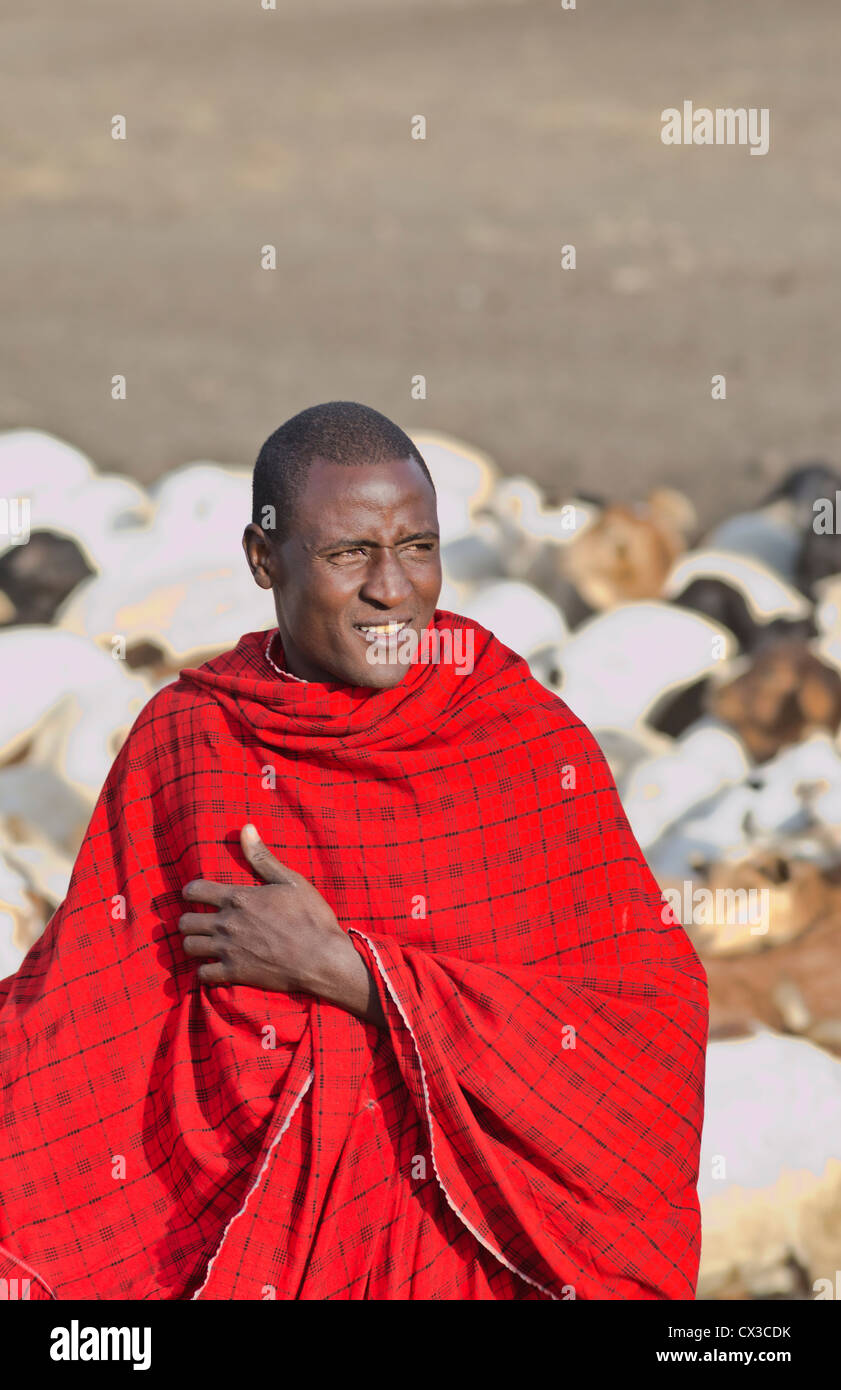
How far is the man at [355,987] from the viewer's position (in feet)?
6.39

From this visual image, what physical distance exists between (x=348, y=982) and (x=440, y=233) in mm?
4018

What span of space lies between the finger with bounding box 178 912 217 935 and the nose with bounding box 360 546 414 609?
1.42 ft

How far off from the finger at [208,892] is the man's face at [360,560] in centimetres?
30

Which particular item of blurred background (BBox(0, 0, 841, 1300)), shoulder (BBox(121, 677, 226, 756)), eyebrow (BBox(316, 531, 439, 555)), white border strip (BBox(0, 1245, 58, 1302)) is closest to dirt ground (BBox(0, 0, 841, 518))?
blurred background (BBox(0, 0, 841, 1300))

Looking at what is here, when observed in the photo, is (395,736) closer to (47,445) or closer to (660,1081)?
(660,1081)

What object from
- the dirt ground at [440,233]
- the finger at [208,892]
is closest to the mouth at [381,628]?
the finger at [208,892]

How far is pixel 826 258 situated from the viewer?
214 inches

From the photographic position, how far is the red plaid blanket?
76.6 inches

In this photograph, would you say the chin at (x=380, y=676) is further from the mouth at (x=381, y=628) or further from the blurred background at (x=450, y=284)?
the blurred background at (x=450, y=284)

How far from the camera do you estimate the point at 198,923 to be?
202cm

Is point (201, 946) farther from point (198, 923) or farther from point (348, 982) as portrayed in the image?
point (348, 982)

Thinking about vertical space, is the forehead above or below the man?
above

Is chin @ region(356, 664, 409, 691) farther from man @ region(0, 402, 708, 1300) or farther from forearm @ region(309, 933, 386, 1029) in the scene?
forearm @ region(309, 933, 386, 1029)

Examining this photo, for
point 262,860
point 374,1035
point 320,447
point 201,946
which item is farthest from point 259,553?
point 374,1035
